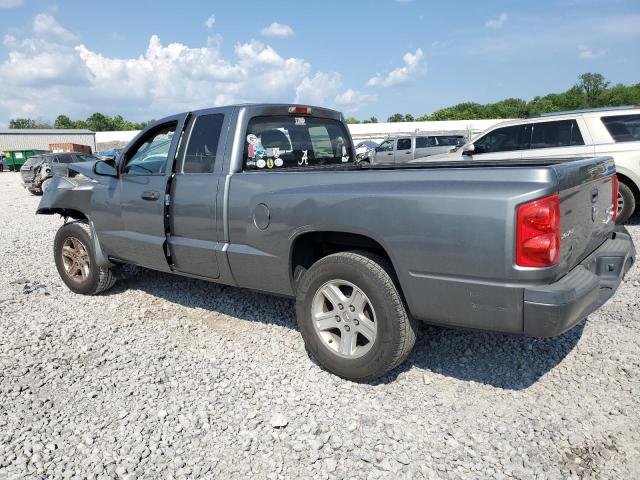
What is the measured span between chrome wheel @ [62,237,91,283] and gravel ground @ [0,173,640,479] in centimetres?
77

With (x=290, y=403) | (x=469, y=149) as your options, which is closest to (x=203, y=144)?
(x=290, y=403)

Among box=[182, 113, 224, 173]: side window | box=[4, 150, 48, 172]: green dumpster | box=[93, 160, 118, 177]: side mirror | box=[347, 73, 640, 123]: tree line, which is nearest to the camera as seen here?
box=[182, 113, 224, 173]: side window

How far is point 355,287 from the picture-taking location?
3.23 m

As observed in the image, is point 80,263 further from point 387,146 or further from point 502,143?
point 387,146

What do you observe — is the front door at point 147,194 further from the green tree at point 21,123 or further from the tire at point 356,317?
the green tree at point 21,123

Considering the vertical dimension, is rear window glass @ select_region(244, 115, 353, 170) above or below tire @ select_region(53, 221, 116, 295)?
above

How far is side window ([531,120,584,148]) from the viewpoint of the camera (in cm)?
796

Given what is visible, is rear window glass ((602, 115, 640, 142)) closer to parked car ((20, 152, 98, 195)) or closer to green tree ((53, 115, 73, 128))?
parked car ((20, 152, 98, 195))

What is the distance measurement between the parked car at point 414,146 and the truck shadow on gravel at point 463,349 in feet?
55.7

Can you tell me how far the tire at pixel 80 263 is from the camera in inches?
207

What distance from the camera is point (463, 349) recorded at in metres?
3.88

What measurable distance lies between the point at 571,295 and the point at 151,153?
12.3 ft

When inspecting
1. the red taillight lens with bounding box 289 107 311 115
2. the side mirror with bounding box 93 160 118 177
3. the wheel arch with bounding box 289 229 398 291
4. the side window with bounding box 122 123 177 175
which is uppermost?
the red taillight lens with bounding box 289 107 311 115

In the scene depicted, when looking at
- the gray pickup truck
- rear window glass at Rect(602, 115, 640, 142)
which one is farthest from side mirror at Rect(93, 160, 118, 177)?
rear window glass at Rect(602, 115, 640, 142)
